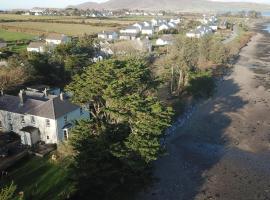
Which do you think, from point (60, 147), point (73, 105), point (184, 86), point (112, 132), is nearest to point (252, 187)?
point (112, 132)

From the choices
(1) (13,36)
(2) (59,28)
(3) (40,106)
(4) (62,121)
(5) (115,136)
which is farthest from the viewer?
(2) (59,28)

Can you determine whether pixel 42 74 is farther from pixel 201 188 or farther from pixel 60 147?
pixel 201 188

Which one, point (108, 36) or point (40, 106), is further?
point (108, 36)

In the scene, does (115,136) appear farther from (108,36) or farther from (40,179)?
(108,36)

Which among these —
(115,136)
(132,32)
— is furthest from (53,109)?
(132,32)

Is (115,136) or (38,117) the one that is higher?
(115,136)

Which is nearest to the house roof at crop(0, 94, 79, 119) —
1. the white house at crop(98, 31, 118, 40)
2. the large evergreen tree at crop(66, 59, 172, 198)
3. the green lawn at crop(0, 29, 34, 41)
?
the large evergreen tree at crop(66, 59, 172, 198)

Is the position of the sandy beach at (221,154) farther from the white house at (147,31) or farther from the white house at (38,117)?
the white house at (147,31)
